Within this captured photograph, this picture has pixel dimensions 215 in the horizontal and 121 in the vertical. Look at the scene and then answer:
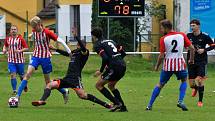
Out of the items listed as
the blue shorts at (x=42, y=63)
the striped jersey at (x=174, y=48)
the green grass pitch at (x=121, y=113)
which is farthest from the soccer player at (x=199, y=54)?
the blue shorts at (x=42, y=63)

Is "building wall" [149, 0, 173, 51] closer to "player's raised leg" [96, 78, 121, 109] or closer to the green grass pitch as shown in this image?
the green grass pitch

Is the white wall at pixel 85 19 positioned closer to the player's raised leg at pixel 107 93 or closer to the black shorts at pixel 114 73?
the player's raised leg at pixel 107 93

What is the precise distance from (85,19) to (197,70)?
93.5 ft

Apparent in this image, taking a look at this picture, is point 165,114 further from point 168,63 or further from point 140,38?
point 140,38

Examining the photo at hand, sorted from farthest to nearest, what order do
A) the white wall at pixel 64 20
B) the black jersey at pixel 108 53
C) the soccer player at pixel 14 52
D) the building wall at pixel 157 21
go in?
1. the white wall at pixel 64 20
2. the building wall at pixel 157 21
3. the soccer player at pixel 14 52
4. the black jersey at pixel 108 53

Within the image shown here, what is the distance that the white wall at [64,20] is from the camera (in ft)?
158

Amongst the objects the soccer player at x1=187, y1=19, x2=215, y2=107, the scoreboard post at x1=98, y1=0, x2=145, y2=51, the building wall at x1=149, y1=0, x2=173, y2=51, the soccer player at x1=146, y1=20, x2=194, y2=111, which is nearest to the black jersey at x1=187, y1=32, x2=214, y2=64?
the soccer player at x1=187, y1=19, x2=215, y2=107

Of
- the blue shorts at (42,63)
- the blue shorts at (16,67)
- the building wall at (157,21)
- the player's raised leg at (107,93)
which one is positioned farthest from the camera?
the building wall at (157,21)

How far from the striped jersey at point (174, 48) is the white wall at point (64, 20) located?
31744 mm

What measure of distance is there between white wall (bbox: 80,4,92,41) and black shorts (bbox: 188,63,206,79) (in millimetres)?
27788

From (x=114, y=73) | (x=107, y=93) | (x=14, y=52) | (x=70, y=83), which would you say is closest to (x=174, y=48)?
(x=114, y=73)

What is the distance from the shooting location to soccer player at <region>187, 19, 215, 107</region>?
18281 mm

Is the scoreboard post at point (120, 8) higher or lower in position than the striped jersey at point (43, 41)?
higher

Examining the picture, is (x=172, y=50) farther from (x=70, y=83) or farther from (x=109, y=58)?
(x=70, y=83)
